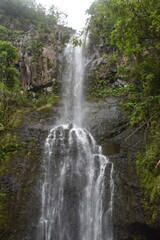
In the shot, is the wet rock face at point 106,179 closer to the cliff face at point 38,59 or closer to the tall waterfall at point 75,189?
the tall waterfall at point 75,189

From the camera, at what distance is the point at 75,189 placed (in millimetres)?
8156

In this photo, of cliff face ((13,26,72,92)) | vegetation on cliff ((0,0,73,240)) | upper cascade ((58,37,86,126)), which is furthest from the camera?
cliff face ((13,26,72,92))

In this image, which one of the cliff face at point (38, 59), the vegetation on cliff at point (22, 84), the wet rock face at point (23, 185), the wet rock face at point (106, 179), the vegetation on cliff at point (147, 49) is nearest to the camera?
the vegetation on cliff at point (147, 49)

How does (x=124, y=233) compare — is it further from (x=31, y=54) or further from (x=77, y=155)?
(x=31, y=54)

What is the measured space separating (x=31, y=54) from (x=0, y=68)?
200 inches

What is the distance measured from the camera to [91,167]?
8680mm

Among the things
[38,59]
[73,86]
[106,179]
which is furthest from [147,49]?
[38,59]

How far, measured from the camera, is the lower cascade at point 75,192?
7.40 metres

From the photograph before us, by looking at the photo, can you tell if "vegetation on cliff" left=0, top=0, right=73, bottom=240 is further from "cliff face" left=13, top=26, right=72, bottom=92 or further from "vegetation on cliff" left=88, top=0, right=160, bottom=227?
"vegetation on cliff" left=88, top=0, right=160, bottom=227

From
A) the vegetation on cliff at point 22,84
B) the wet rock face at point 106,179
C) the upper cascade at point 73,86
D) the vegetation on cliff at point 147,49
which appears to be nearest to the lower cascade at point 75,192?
the wet rock face at point 106,179

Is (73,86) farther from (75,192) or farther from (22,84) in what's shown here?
(75,192)

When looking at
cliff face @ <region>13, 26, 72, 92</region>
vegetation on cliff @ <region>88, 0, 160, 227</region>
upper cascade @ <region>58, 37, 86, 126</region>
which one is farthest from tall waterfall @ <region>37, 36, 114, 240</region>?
cliff face @ <region>13, 26, 72, 92</region>

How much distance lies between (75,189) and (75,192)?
4.6 inches

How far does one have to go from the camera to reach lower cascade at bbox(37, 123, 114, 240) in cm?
740
